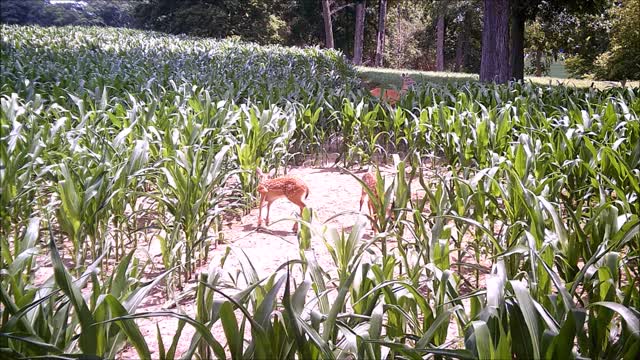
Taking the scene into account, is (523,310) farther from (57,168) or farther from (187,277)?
(57,168)

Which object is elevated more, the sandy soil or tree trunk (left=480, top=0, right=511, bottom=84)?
tree trunk (left=480, top=0, right=511, bottom=84)

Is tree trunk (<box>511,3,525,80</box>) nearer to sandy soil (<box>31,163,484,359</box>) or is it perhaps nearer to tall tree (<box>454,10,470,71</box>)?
sandy soil (<box>31,163,484,359</box>)

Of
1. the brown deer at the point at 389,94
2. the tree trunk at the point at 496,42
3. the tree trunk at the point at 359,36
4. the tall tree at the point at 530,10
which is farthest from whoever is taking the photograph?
the tree trunk at the point at 359,36

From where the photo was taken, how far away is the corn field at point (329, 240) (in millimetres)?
1442

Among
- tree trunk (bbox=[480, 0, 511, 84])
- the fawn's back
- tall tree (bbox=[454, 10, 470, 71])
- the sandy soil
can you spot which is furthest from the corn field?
tall tree (bbox=[454, 10, 470, 71])

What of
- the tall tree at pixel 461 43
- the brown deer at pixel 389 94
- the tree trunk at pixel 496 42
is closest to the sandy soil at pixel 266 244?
the brown deer at pixel 389 94

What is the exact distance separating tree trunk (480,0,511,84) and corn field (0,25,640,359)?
5614 millimetres

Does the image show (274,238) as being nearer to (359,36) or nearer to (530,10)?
(530,10)

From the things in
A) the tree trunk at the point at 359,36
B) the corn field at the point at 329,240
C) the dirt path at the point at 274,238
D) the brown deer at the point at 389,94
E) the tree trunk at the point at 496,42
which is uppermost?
the tree trunk at the point at 359,36

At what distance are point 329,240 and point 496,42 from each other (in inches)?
381

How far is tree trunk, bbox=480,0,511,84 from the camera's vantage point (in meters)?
11.6

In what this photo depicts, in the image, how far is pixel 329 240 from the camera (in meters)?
3.38

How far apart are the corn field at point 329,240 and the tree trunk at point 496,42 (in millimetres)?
5614

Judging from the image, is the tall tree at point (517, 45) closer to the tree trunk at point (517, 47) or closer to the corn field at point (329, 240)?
the tree trunk at point (517, 47)
